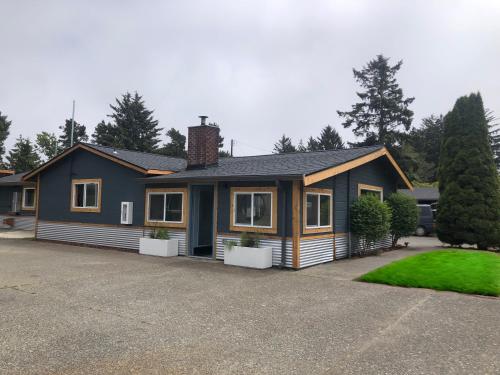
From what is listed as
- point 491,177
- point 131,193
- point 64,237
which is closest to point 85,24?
point 131,193

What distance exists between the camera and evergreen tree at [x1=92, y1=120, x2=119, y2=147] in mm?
48991

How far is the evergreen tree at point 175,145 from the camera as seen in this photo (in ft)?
179

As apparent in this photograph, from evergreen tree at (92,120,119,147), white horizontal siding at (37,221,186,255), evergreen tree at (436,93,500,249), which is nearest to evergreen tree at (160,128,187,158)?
evergreen tree at (92,120,119,147)

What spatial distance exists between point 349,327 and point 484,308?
9.25 feet

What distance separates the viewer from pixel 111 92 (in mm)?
52156

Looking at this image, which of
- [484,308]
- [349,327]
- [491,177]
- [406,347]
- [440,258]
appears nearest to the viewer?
[406,347]

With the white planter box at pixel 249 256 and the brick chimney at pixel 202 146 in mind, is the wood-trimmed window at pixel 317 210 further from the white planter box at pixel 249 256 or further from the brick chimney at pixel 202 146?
the brick chimney at pixel 202 146

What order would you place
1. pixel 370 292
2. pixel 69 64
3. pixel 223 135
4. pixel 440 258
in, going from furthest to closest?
pixel 223 135 → pixel 69 64 → pixel 440 258 → pixel 370 292

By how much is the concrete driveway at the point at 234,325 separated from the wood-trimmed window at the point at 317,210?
1878mm

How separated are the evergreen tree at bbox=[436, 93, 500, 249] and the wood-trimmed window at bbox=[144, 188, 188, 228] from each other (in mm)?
10112

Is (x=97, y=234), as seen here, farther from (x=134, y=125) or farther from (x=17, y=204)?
(x=134, y=125)

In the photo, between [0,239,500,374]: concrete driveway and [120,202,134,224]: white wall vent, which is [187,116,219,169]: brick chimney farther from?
[0,239,500,374]: concrete driveway

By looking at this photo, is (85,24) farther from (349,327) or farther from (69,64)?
(349,327)

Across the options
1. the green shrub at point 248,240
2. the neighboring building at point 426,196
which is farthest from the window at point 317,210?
the neighboring building at point 426,196
